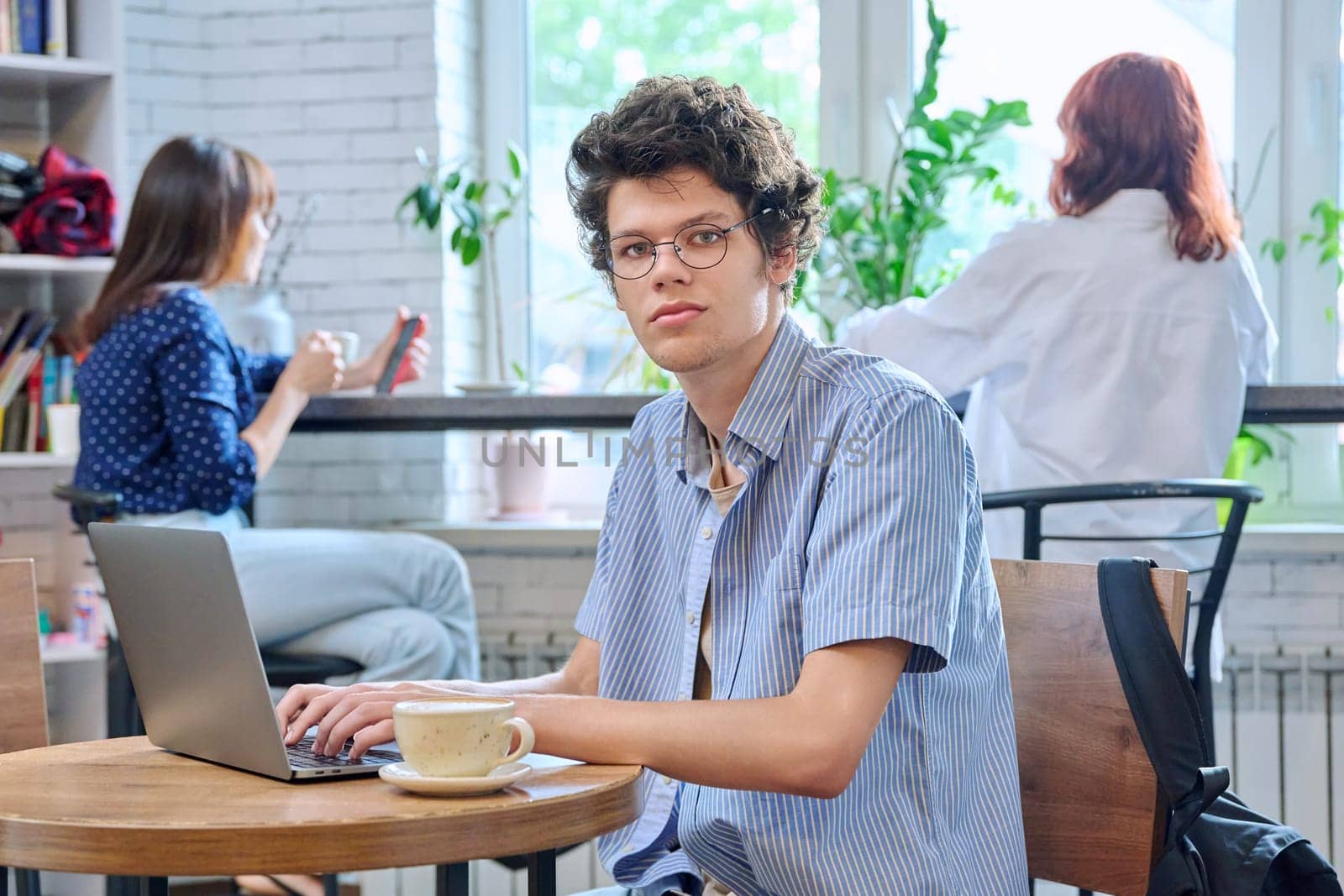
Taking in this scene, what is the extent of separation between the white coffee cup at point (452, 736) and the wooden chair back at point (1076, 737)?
581 millimetres

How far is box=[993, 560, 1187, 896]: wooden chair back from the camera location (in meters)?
1.29

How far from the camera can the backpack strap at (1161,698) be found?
119 centimetres

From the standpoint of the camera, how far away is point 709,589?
4.45 feet

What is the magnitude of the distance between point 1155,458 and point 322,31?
230cm

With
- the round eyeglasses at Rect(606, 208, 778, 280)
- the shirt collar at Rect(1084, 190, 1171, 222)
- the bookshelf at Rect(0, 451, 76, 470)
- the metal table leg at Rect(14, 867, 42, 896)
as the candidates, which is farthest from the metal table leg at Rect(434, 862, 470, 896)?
the bookshelf at Rect(0, 451, 76, 470)

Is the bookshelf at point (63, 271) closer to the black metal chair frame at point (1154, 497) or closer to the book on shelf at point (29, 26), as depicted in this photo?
the book on shelf at point (29, 26)

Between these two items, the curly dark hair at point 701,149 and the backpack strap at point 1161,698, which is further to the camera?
the curly dark hair at point 701,149

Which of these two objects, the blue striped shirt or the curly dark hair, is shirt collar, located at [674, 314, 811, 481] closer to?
the blue striped shirt

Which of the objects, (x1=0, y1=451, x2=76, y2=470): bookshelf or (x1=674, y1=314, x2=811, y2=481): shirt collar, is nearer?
(x1=674, y1=314, x2=811, y2=481): shirt collar

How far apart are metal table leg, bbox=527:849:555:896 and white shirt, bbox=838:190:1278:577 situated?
1.50m

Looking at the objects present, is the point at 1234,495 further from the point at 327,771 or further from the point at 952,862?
the point at 327,771

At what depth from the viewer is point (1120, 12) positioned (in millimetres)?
3578

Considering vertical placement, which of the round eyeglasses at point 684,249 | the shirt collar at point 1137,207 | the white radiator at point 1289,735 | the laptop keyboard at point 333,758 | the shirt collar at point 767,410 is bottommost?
the white radiator at point 1289,735

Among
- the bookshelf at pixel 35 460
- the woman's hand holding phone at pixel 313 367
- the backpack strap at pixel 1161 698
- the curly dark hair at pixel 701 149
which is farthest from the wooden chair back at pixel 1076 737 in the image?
the bookshelf at pixel 35 460
